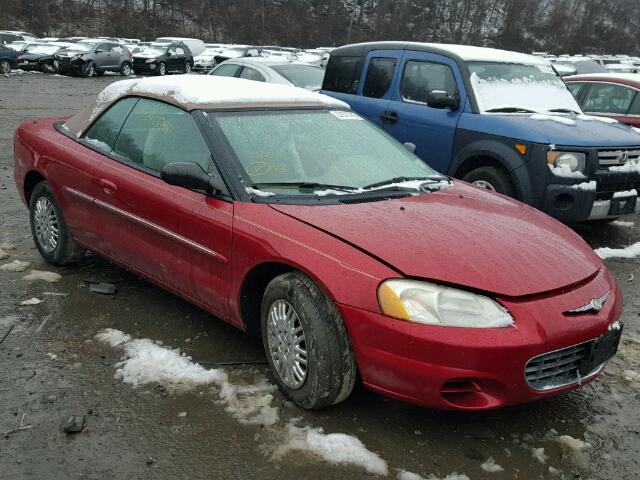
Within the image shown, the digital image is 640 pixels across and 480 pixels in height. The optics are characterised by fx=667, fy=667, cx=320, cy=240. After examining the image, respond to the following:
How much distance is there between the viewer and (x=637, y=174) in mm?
6254

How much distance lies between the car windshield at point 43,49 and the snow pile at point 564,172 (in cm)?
2730

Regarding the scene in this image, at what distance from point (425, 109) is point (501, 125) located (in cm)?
97

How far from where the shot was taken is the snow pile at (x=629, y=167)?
6.11m

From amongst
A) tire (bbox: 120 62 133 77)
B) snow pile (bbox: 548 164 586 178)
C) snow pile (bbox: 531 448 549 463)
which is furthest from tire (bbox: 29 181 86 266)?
tire (bbox: 120 62 133 77)

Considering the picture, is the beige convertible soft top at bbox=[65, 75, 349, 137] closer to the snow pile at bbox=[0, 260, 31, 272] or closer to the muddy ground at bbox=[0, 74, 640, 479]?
the snow pile at bbox=[0, 260, 31, 272]

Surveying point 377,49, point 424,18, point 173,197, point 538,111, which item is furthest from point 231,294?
point 424,18

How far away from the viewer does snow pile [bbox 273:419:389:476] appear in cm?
286

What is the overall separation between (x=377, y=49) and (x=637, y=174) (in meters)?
3.13

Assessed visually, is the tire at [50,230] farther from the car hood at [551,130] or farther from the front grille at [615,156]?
the front grille at [615,156]

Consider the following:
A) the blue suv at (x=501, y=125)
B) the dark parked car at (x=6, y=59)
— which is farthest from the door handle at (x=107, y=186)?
the dark parked car at (x=6, y=59)

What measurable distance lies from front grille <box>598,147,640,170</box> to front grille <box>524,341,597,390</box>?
3.48 m

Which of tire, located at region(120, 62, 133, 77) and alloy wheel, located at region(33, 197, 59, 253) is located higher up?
alloy wheel, located at region(33, 197, 59, 253)

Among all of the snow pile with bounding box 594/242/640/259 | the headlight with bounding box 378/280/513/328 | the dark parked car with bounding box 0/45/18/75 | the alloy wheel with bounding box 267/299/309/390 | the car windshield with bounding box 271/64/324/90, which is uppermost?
the headlight with bounding box 378/280/513/328

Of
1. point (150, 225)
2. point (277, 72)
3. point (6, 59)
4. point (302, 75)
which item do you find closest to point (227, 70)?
point (277, 72)
